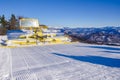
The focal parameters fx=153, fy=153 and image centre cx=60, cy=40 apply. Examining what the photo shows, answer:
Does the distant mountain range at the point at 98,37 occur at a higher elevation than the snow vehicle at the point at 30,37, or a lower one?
lower

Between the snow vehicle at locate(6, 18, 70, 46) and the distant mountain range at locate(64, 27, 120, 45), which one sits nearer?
the snow vehicle at locate(6, 18, 70, 46)

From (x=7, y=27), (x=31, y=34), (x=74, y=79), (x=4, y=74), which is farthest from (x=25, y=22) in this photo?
(x=7, y=27)

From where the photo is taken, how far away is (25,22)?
51.7 feet

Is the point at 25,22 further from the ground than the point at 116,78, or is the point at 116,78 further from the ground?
the point at 25,22

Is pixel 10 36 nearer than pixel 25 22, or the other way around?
pixel 10 36

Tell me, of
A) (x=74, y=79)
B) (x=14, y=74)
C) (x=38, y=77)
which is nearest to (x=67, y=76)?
(x=74, y=79)

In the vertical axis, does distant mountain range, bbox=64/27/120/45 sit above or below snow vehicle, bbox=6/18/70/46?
below

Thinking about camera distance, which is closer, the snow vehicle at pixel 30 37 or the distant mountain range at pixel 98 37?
the snow vehicle at pixel 30 37

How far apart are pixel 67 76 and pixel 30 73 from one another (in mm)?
1060

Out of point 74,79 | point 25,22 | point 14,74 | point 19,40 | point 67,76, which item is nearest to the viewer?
point 74,79

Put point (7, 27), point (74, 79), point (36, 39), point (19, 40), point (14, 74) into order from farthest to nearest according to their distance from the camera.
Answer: point (7, 27)
point (36, 39)
point (19, 40)
point (14, 74)
point (74, 79)

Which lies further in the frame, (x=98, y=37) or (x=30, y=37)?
(x=98, y=37)

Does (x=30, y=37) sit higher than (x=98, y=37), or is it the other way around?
(x=30, y=37)

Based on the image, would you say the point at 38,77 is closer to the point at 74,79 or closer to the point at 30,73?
the point at 30,73
